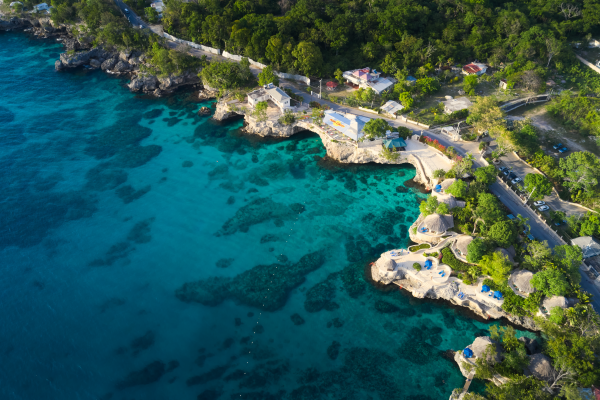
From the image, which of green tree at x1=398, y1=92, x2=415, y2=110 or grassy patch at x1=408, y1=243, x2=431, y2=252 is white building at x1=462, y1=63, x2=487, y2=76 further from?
grassy patch at x1=408, y1=243, x2=431, y2=252

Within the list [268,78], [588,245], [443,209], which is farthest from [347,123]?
[588,245]

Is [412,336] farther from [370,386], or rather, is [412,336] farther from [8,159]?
[8,159]

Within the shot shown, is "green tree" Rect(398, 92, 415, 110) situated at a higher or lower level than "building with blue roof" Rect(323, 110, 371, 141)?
higher

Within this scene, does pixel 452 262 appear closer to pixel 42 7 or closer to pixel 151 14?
pixel 151 14

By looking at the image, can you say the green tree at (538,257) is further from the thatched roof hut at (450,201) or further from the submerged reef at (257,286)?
the submerged reef at (257,286)

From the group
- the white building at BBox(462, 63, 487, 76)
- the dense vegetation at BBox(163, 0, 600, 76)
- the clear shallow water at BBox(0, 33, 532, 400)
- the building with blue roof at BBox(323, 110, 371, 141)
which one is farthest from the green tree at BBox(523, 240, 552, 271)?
the white building at BBox(462, 63, 487, 76)

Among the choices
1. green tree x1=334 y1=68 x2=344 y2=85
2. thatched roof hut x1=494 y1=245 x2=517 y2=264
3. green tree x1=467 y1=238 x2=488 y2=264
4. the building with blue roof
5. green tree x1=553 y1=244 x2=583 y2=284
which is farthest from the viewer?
green tree x1=334 y1=68 x2=344 y2=85
